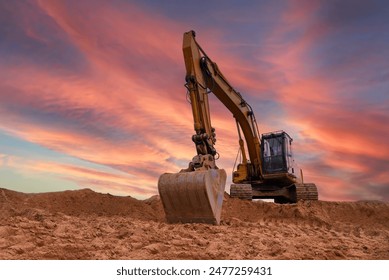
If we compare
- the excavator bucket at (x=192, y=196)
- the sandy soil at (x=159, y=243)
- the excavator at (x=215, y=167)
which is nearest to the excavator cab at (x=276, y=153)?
the excavator at (x=215, y=167)

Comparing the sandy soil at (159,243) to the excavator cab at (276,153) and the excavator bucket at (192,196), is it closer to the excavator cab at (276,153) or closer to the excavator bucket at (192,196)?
the excavator bucket at (192,196)

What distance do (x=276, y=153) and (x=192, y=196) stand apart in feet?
24.2

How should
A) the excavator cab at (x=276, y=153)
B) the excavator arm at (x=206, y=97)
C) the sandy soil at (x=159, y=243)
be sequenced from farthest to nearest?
the excavator cab at (x=276, y=153)
the excavator arm at (x=206, y=97)
the sandy soil at (x=159, y=243)

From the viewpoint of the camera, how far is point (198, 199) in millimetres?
7078

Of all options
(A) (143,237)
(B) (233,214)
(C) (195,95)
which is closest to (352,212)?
(B) (233,214)

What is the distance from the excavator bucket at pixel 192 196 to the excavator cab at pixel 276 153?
653 centimetres

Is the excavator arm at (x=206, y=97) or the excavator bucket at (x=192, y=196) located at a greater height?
the excavator arm at (x=206, y=97)

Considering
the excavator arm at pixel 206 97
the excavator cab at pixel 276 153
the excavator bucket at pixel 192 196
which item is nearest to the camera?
the excavator bucket at pixel 192 196

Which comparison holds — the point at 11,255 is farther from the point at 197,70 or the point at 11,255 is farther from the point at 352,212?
the point at 352,212

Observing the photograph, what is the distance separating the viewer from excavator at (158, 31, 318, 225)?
721 cm

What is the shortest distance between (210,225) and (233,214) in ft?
16.4

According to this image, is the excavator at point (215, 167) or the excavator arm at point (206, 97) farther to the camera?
the excavator arm at point (206, 97)

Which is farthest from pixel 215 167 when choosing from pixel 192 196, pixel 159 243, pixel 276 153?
pixel 276 153

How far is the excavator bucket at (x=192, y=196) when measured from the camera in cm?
705
